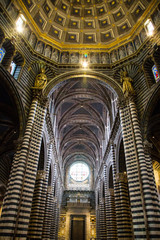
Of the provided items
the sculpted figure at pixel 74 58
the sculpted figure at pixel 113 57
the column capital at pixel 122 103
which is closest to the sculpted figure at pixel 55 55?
the sculpted figure at pixel 74 58

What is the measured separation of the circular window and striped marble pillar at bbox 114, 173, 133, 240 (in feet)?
91.9

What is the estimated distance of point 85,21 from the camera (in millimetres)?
20219

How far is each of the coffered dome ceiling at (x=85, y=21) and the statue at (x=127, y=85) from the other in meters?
4.79

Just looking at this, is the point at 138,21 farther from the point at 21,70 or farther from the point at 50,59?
the point at 21,70

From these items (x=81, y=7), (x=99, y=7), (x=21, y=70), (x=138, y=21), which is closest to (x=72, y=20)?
(x=81, y=7)

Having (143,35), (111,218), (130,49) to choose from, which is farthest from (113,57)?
(111,218)

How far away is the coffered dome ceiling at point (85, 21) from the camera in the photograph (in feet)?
58.7

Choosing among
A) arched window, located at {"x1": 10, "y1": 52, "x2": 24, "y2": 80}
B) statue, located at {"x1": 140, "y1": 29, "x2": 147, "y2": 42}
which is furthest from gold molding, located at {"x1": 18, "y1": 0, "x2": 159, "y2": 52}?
arched window, located at {"x1": 10, "y1": 52, "x2": 24, "y2": 80}

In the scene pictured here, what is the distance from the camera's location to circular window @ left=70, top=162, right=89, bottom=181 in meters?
42.8

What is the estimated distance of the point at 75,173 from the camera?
4328 centimetres

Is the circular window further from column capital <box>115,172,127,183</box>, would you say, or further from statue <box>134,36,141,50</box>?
statue <box>134,36,141,50</box>

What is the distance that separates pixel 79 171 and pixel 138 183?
33561 mm

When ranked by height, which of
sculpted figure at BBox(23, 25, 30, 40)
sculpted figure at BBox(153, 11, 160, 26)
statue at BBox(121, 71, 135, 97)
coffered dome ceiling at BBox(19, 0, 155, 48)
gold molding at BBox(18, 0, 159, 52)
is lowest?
statue at BBox(121, 71, 135, 97)

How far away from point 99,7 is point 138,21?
5278mm
